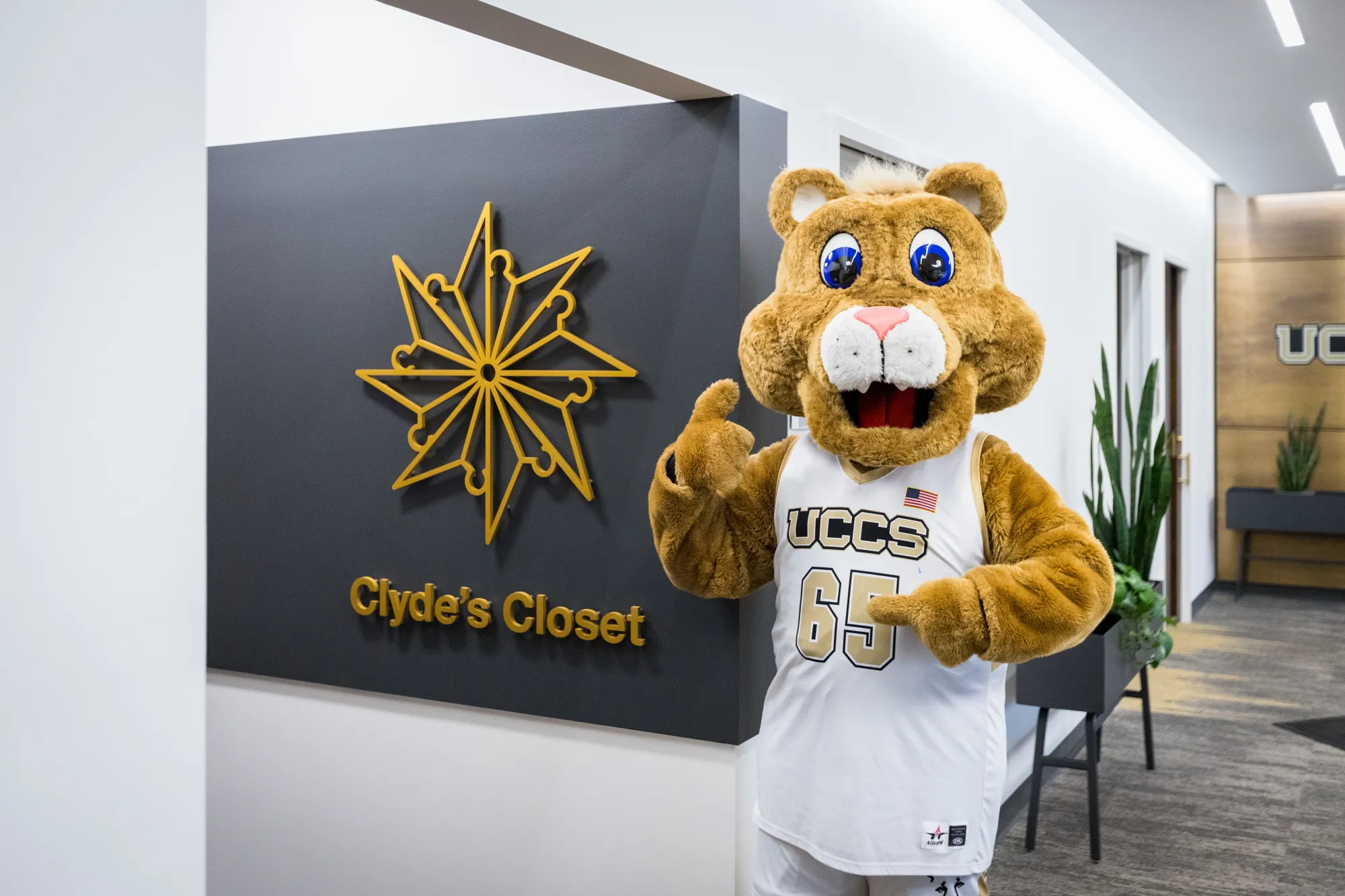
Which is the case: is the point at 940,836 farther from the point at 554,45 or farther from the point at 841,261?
the point at 554,45

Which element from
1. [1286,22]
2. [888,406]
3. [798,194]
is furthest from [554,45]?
[1286,22]

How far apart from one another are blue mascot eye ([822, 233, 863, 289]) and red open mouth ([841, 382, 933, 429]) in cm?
18

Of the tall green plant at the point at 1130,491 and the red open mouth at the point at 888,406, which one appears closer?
the red open mouth at the point at 888,406

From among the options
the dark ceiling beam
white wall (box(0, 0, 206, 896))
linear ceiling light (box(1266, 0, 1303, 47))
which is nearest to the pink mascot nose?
the dark ceiling beam

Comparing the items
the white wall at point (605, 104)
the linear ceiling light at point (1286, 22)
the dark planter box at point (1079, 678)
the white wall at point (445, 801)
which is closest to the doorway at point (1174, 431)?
the linear ceiling light at point (1286, 22)

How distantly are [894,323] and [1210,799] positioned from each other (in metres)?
3.21

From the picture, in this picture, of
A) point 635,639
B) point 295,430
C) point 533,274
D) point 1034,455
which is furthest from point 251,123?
point 1034,455

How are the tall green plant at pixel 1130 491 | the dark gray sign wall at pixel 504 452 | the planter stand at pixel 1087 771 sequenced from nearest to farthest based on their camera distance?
1. the dark gray sign wall at pixel 504 452
2. the planter stand at pixel 1087 771
3. the tall green plant at pixel 1130 491

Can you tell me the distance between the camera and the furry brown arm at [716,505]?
6.45 feet

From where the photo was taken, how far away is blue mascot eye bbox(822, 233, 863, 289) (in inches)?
77.8

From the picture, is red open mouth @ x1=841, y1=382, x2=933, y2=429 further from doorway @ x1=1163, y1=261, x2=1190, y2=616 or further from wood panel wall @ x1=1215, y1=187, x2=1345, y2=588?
wood panel wall @ x1=1215, y1=187, x2=1345, y2=588

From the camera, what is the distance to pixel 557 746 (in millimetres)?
2641

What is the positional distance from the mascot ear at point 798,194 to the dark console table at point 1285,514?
23.5 ft

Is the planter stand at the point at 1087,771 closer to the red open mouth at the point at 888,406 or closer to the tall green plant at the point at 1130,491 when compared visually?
the tall green plant at the point at 1130,491
